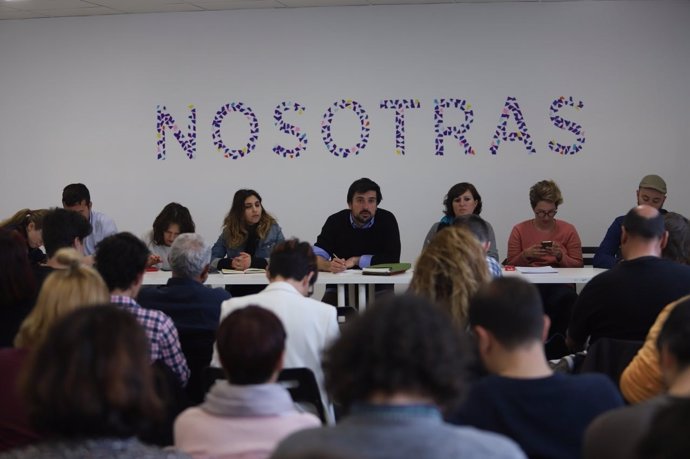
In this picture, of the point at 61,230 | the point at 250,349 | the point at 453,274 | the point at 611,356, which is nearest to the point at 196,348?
the point at 61,230

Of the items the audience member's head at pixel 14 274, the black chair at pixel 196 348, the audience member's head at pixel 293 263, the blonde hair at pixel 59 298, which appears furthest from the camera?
the black chair at pixel 196 348

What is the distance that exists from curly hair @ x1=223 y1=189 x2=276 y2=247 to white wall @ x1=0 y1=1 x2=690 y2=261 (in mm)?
1369

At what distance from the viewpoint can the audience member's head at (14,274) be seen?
323 centimetres

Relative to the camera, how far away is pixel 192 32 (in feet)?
25.5

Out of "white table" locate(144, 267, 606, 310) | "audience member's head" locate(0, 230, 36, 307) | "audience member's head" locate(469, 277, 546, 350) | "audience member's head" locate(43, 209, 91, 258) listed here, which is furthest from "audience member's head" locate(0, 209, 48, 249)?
"audience member's head" locate(469, 277, 546, 350)

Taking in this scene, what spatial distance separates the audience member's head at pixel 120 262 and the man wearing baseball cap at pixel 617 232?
361 cm

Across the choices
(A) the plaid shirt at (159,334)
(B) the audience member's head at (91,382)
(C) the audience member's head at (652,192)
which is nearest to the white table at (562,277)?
(C) the audience member's head at (652,192)

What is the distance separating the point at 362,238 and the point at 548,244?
53.3 inches

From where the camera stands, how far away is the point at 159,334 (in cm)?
329

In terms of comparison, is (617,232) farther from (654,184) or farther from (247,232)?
(247,232)

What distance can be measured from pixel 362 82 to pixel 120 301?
462 centimetres

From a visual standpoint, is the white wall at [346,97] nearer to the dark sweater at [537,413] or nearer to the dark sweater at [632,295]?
the dark sweater at [632,295]

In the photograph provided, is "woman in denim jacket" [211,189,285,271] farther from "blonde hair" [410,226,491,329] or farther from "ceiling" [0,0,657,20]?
"blonde hair" [410,226,491,329]

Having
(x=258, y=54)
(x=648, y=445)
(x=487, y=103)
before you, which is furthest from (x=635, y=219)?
(x=258, y=54)
